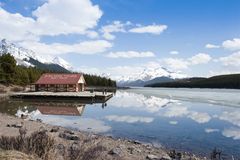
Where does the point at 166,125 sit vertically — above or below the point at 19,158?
below

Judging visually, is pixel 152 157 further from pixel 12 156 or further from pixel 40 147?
pixel 12 156

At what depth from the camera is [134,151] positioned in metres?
20.2

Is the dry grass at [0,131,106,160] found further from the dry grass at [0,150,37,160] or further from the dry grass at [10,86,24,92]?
the dry grass at [10,86,24,92]

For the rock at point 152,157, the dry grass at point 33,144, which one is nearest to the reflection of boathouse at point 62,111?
the rock at point 152,157

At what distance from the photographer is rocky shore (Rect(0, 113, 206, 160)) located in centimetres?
868

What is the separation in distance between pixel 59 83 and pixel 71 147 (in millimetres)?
85746

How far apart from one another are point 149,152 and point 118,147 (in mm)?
1889

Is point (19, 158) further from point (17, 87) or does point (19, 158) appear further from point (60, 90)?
point (17, 87)

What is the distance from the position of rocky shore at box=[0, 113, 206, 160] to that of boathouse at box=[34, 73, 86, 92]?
6714 centimetres

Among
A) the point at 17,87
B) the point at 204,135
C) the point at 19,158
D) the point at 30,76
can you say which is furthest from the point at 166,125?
the point at 30,76

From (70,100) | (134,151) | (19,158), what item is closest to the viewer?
(19,158)

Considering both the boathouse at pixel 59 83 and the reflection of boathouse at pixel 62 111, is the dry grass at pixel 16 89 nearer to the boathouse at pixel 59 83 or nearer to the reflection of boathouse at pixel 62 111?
the boathouse at pixel 59 83

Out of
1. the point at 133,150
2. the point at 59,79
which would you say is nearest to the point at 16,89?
the point at 59,79

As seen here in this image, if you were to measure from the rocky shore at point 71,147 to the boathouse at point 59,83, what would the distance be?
67144 millimetres
